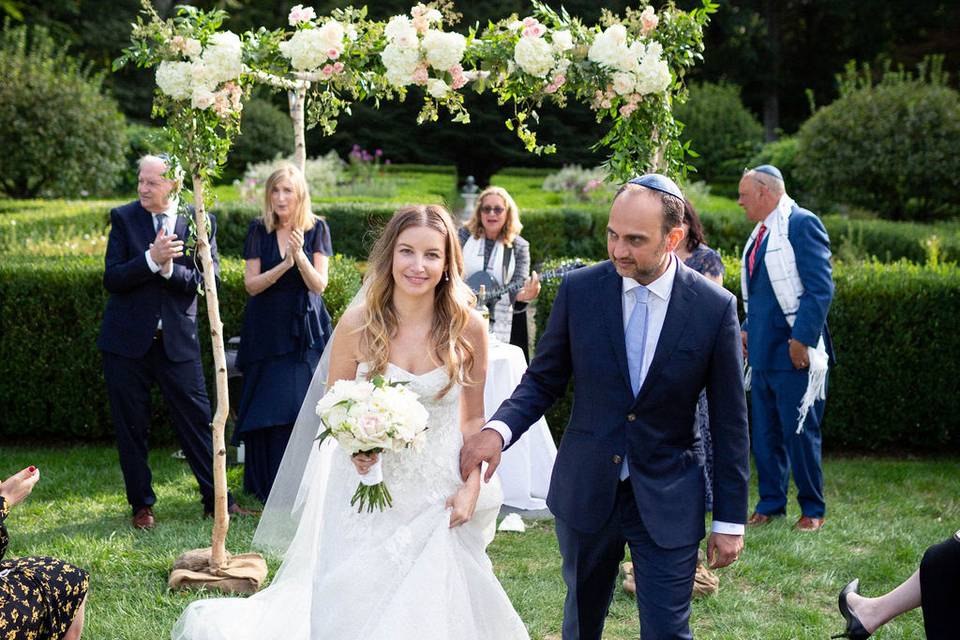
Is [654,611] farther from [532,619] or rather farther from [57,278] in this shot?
[57,278]

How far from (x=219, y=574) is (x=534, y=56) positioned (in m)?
3.04

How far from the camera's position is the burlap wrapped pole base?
5.10 m

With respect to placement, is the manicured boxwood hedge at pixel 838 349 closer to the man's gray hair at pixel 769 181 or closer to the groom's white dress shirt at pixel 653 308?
the man's gray hair at pixel 769 181

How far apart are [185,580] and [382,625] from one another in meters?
1.94

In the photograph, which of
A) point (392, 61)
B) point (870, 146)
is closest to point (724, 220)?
point (870, 146)

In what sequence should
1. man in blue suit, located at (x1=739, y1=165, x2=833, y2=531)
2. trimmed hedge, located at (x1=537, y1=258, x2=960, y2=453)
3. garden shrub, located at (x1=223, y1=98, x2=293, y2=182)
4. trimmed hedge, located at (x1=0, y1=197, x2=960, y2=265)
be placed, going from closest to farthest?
man in blue suit, located at (x1=739, y1=165, x2=833, y2=531)
trimmed hedge, located at (x1=537, y1=258, x2=960, y2=453)
trimmed hedge, located at (x1=0, y1=197, x2=960, y2=265)
garden shrub, located at (x1=223, y1=98, x2=293, y2=182)

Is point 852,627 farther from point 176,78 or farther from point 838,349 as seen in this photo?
point 838,349

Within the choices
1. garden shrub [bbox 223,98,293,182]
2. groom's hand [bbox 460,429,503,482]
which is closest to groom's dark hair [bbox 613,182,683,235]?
groom's hand [bbox 460,429,503,482]

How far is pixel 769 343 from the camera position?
6430 millimetres

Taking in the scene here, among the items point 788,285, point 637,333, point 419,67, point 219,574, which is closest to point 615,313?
point 637,333

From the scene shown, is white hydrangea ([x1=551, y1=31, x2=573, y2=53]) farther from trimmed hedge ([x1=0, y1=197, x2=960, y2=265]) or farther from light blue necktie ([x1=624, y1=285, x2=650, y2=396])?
trimmed hedge ([x1=0, y1=197, x2=960, y2=265])

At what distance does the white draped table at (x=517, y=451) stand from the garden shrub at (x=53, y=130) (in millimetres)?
14247

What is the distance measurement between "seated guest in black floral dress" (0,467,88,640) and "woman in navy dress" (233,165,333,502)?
Result: 2814 millimetres

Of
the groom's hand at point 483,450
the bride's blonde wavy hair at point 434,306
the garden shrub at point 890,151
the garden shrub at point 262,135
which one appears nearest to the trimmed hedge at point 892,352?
the bride's blonde wavy hair at point 434,306
